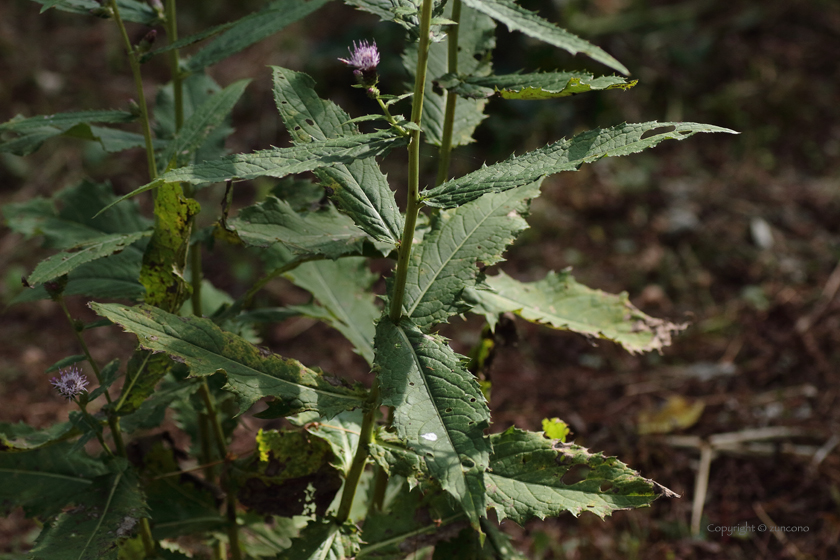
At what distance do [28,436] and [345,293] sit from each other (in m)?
0.90

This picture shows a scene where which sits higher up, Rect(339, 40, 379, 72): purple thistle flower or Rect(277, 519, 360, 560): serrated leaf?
Rect(339, 40, 379, 72): purple thistle flower

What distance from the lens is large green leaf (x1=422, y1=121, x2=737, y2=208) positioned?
3.95ft

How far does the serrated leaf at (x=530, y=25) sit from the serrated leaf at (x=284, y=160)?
384mm

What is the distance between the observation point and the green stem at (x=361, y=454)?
1.52 meters

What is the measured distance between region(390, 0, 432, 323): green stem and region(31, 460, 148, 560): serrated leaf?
29.3 inches

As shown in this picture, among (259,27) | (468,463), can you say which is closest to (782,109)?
(259,27)

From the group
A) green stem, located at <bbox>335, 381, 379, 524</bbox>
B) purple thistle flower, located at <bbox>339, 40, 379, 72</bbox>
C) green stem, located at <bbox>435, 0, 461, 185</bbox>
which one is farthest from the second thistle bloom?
green stem, located at <bbox>335, 381, 379, 524</bbox>

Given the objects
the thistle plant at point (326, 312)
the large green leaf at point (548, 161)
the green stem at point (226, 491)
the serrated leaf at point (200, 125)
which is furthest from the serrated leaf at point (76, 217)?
the large green leaf at point (548, 161)

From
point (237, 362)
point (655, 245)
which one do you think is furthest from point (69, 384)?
point (655, 245)

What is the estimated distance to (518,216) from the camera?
170 cm

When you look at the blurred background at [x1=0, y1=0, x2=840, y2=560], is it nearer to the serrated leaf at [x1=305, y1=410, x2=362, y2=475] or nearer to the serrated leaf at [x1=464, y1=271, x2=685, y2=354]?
the serrated leaf at [x1=464, y1=271, x2=685, y2=354]

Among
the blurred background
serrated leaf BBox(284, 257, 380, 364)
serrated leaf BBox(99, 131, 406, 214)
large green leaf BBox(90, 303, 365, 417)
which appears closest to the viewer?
serrated leaf BBox(99, 131, 406, 214)

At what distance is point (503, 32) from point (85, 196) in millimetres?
3275

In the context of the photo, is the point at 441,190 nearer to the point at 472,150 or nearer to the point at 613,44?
the point at 472,150
